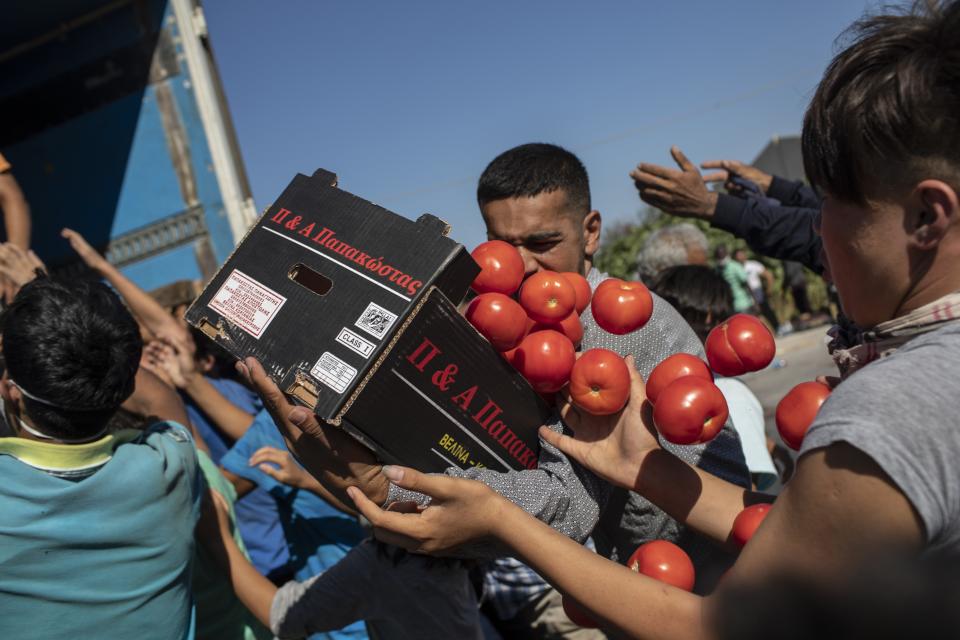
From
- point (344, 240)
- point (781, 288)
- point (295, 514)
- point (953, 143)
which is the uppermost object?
point (781, 288)

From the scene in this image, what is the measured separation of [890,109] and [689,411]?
798 mm

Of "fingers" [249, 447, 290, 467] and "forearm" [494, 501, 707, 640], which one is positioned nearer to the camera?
"forearm" [494, 501, 707, 640]

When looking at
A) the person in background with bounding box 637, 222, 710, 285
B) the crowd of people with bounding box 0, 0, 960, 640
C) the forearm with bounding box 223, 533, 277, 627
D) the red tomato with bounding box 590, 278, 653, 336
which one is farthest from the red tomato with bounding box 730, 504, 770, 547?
the person in background with bounding box 637, 222, 710, 285

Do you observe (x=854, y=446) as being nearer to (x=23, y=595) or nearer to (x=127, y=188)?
(x=23, y=595)

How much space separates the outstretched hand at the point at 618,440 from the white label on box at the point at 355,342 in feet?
1.94

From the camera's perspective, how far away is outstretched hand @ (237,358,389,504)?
1.93 m

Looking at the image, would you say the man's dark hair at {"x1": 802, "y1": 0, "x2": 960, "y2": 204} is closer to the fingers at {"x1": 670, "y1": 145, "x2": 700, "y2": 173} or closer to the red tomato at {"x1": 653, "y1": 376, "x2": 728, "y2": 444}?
the red tomato at {"x1": 653, "y1": 376, "x2": 728, "y2": 444}

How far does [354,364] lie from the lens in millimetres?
1832

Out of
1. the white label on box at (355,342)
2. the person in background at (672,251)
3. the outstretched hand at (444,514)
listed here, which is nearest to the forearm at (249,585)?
the outstretched hand at (444,514)

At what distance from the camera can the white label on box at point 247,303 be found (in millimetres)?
1987

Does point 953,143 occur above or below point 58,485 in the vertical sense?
above

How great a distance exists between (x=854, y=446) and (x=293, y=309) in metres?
1.37

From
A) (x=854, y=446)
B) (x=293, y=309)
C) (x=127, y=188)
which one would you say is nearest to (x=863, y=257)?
(x=854, y=446)

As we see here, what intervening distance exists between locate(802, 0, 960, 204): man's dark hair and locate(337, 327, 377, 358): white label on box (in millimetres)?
1062
